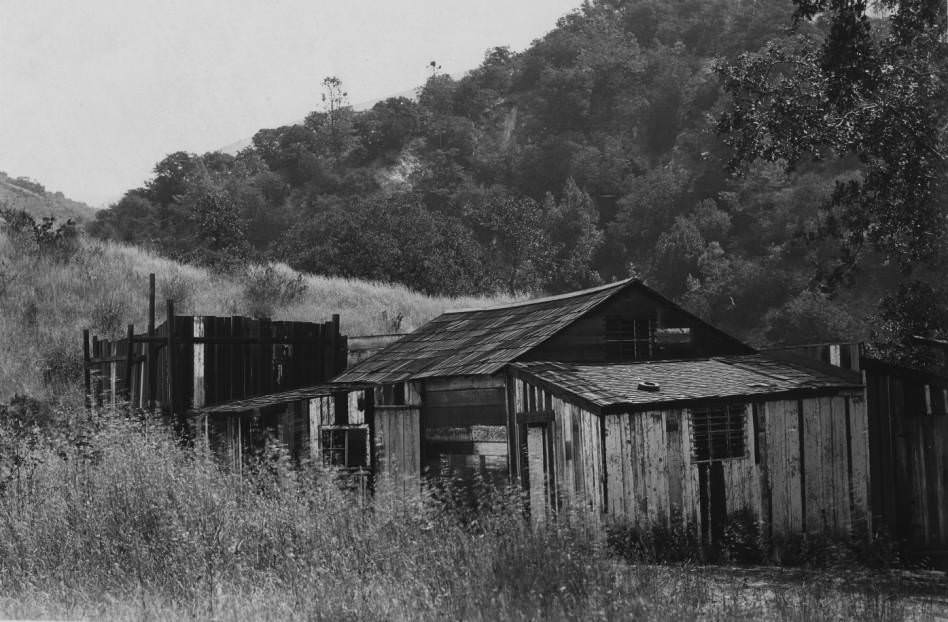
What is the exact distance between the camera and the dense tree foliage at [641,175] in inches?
822

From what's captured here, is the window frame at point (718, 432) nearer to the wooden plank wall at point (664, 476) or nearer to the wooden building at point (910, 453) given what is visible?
the wooden plank wall at point (664, 476)

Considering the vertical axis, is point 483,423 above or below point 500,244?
below

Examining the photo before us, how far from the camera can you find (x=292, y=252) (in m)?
57.4

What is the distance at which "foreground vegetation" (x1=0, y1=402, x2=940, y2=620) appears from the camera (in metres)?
9.17

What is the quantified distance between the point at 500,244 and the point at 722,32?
Result: 4533 centimetres

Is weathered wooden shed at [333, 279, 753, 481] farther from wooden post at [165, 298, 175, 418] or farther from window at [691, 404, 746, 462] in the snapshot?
wooden post at [165, 298, 175, 418]

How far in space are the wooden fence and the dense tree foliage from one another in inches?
395

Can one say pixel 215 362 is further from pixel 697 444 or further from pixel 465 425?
pixel 697 444

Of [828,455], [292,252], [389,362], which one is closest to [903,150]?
[828,455]

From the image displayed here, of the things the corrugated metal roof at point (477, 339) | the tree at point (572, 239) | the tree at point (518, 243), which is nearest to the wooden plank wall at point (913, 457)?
the corrugated metal roof at point (477, 339)

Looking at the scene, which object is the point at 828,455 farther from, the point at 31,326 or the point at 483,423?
the point at 31,326

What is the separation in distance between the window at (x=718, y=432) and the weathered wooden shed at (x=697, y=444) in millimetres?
15

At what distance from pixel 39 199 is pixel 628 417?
9969cm

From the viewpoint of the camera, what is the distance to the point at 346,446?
20250 mm
